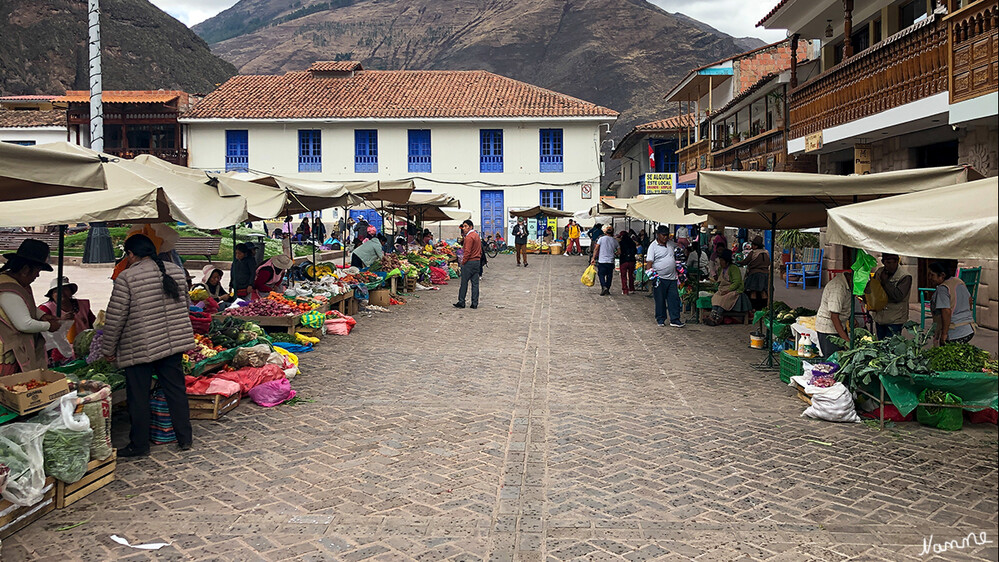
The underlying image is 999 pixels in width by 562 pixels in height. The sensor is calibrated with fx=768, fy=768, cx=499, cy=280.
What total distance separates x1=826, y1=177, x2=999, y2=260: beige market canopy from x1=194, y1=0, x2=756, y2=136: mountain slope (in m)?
93.3

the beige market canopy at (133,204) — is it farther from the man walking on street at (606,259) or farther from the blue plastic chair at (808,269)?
the blue plastic chair at (808,269)

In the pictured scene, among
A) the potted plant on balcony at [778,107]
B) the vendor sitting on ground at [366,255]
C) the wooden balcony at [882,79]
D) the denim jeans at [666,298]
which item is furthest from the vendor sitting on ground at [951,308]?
the potted plant on balcony at [778,107]

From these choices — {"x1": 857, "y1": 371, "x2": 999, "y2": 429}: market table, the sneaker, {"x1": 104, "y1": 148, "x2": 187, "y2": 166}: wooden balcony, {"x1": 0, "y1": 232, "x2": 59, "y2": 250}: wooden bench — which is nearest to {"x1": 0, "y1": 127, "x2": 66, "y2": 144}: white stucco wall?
{"x1": 104, "y1": 148, "x2": 187, "y2": 166}: wooden balcony

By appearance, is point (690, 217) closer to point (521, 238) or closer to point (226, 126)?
point (521, 238)

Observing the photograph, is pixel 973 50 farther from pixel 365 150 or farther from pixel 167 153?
pixel 167 153

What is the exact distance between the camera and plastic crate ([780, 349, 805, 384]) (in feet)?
26.3

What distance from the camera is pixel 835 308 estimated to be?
7.48 meters

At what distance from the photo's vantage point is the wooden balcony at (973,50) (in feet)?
29.7

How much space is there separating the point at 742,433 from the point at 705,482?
4.45 ft

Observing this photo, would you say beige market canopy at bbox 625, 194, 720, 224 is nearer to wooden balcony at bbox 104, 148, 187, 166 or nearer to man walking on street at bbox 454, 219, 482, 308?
man walking on street at bbox 454, 219, 482, 308

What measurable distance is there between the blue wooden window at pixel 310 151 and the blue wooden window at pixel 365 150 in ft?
5.84

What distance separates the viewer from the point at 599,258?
58.9ft

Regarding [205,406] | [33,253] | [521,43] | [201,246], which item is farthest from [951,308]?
[521,43]

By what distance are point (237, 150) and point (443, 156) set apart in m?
10.3
